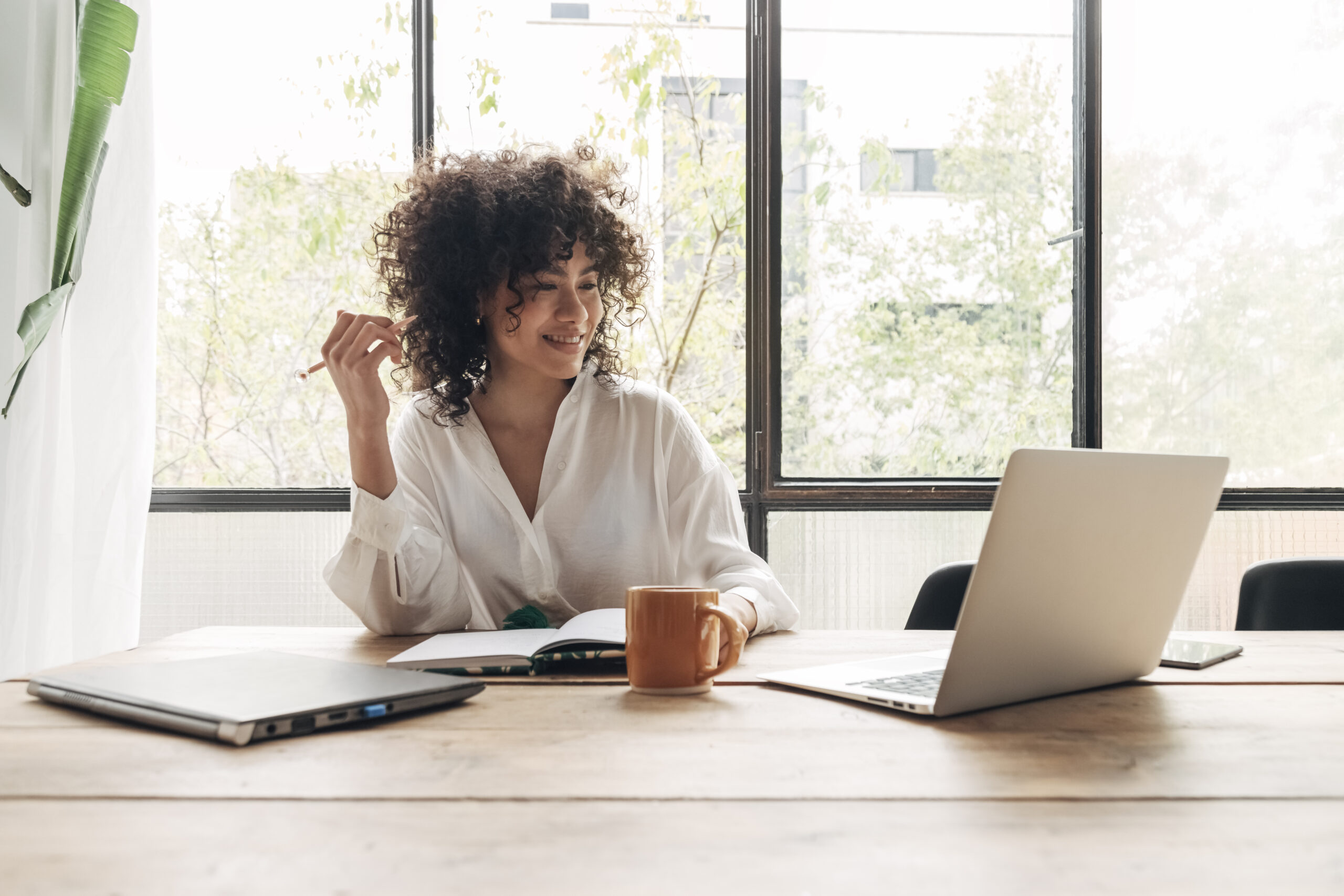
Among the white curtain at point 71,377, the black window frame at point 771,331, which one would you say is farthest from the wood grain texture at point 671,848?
the black window frame at point 771,331

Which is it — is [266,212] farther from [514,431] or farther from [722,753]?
[722,753]

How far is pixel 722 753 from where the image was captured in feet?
2.48

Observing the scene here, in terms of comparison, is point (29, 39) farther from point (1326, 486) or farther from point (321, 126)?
point (1326, 486)

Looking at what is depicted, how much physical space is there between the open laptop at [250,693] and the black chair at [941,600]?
3.40 ft

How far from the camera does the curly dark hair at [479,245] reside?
180 centimetres

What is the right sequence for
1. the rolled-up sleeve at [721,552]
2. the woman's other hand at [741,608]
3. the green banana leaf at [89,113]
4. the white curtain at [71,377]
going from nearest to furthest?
the woman's other hand at [741,608], the rolled-up sleeve at [721,552], the green banana leaf at [89,113], the white curtain at [71,377]

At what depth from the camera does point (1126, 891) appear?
499 millimetres

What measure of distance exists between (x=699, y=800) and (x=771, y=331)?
1.99 meters

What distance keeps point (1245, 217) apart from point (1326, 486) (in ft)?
2.36

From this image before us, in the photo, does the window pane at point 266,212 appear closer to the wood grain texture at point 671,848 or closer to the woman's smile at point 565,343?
the woman's smile at point 565,343

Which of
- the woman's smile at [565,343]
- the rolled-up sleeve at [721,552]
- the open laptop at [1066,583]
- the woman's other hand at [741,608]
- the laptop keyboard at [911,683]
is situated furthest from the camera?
the woman's smile at [565,343]

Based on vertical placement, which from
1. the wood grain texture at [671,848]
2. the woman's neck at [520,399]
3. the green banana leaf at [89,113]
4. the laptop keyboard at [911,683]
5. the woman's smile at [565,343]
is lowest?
the laptop keyboard at [911,683]

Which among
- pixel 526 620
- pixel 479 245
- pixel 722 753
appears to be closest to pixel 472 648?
pixel 526 620

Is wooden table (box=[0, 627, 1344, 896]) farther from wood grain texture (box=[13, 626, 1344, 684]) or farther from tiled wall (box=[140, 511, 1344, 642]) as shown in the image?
tiled wall (box=[140, 511, 1344, 642])
